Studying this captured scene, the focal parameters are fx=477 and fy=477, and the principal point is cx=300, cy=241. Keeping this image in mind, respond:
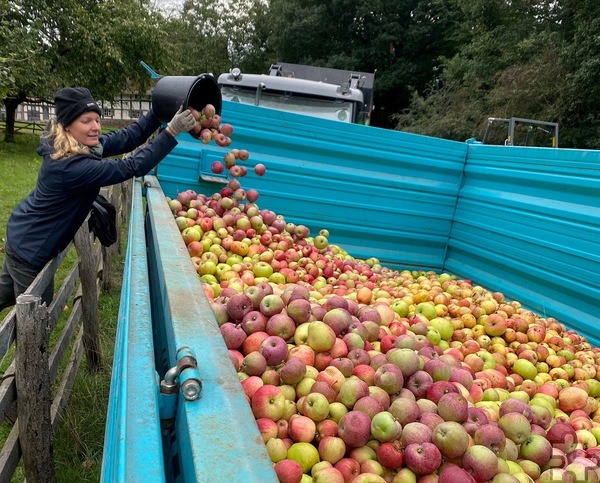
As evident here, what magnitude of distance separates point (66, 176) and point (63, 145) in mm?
176

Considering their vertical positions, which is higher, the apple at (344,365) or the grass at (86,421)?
the apple at (344,365)

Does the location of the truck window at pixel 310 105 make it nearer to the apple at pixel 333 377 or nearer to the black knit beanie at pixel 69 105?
the black knit beanie at pixel 69 105

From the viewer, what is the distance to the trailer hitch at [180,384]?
1.05 meters

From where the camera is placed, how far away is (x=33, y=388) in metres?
2.29

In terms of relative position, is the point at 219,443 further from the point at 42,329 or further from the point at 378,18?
the point at 378,18

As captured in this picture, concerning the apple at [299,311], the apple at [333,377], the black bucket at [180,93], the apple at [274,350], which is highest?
the black bucket at [180,93]

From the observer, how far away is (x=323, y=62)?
1174 inches

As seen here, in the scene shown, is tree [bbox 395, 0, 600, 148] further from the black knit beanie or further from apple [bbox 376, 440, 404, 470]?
apple [bbox 376, 440, 404, 470]

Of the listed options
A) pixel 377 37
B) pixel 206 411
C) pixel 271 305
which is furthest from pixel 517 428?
pixel 377 37

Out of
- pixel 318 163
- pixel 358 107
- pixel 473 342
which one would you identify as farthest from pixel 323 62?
Answer: pixel 473 342

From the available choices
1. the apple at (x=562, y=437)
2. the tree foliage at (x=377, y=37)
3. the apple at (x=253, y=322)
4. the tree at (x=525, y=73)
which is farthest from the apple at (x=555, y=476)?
the tree foliage at (x=377, y=37)

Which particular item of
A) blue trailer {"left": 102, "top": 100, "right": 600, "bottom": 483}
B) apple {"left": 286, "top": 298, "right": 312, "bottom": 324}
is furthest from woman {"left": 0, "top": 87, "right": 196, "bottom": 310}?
apple {"left": 286, "top": 298, "right": 312, "bottom": 324}

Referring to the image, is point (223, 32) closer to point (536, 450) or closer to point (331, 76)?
point (331, 76)

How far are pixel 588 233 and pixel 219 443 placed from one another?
10.3ft
